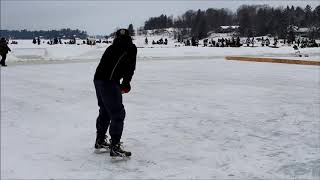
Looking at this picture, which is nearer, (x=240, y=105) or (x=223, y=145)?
(x=223, y=145)

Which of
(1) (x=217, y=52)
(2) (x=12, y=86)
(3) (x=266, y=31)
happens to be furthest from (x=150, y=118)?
(3) (x=266, y=31)

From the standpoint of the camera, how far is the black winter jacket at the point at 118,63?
16.1 feet

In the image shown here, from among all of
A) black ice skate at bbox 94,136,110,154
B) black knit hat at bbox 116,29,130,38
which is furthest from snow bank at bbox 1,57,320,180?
black knit hat at bbox 116,29,130,38

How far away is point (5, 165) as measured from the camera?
16.0 ft

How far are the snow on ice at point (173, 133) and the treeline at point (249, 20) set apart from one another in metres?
100

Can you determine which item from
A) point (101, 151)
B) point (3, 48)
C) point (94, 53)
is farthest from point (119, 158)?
point (94, 53)

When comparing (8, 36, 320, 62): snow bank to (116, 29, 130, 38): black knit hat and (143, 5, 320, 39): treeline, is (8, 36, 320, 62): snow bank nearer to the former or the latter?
(116, 29, 130, 38): black knit hat

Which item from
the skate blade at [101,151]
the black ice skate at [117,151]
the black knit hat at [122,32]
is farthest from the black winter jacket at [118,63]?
the skate blade at [101,151]

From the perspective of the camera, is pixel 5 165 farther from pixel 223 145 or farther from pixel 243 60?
pixel 243 60

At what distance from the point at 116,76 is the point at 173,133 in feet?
6.20

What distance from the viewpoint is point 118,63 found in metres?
4.94

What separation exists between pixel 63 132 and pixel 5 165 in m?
1.75

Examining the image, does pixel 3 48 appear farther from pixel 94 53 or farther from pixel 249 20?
pixel 249 20

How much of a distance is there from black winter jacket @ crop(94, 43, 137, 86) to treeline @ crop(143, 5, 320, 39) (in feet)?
348
